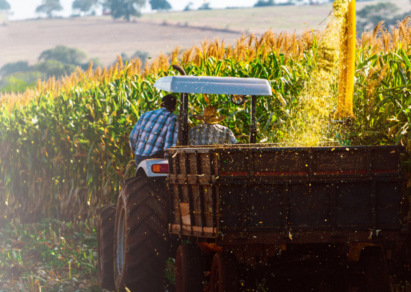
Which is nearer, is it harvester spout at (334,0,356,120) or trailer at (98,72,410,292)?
trailer at (98,72,410,292)

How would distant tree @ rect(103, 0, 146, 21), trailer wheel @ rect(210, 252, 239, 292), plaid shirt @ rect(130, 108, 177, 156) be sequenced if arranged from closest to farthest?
trailer wheel @ rect(210, 252, 239, 292)
plaid shirt @ rect(130, 108, 177, 156)
distant tree @ rect(103, 0, 146, 21)

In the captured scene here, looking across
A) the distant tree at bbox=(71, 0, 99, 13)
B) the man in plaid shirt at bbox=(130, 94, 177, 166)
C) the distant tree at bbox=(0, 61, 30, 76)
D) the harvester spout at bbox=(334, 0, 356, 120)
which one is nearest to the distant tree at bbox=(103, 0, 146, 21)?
the distant tree at bbox=(71, 0, 99, 13)

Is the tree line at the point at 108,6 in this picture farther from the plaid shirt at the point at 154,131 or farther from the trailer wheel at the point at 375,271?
the trailer wheel at the point at 375,271

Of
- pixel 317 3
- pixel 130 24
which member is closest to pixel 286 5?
pixel 317 3

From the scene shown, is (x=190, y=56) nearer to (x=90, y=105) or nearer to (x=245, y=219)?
(x=90, y=105)

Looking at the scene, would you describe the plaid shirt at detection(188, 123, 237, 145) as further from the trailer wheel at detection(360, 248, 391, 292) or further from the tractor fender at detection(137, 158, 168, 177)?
the trailer wheel at detection(360, 248, 391, 292)

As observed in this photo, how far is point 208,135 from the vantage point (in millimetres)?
7113

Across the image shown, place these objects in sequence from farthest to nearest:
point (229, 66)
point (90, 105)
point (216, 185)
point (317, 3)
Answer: point (317, 3) → point (90, 105) → point (229, 66) → point (216, 185)

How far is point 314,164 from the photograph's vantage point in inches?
198

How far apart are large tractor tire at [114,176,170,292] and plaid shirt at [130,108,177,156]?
3.12ft

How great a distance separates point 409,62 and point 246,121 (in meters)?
2.76

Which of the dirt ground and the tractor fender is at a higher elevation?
the tractor fender

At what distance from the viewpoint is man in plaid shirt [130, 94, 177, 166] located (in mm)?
7172

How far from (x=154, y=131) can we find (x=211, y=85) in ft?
4.20
